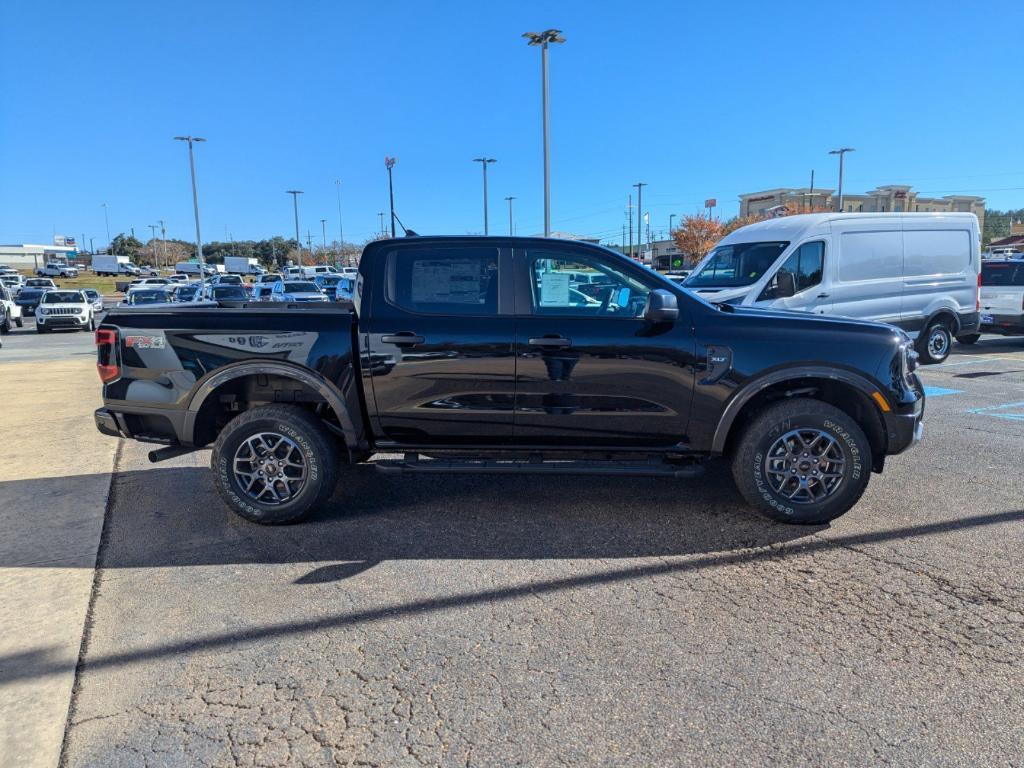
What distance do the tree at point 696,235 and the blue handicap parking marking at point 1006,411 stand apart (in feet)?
221

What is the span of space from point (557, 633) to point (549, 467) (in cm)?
136

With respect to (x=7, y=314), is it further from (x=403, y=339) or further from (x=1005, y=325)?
(x=1005, y=325)

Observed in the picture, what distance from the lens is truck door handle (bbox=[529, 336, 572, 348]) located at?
4.41 m

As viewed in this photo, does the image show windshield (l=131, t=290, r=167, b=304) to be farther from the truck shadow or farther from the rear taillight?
the rear taillight

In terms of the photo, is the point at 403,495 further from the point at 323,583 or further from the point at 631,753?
the point at 631,753

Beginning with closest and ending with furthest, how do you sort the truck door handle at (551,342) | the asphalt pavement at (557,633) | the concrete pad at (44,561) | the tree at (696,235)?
the asphalt pavement at (557,633) < the concrete pad at (44,561) < the truck door handle at (551,342) < the tree at (696,235)

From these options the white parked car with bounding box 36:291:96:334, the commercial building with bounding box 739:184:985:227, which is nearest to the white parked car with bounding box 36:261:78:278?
the white parked car with bounding box 36:291:96:334

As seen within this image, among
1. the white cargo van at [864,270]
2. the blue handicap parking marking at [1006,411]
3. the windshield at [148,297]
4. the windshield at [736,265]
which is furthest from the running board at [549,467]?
the windshield at [148,297]

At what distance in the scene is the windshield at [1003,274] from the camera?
47.0 ft

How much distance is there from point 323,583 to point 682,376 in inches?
97.2

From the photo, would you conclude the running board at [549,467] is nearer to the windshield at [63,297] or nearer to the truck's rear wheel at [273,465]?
the truck's rear wheel at [273,465]

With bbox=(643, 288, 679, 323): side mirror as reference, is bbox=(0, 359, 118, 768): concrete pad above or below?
below

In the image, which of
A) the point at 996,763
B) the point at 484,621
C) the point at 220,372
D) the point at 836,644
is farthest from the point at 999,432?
the point at 220,372

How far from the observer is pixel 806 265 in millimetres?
11047
